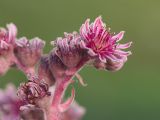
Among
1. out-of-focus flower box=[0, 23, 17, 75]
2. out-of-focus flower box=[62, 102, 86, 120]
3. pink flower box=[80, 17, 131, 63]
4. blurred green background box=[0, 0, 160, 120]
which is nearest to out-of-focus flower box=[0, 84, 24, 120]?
out-of-focus flower box=[0, 23, 17, 75]

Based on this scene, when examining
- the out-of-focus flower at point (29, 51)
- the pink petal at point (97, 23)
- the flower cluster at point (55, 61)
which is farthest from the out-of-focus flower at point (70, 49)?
the out-of-focus flower at point (29, 51)

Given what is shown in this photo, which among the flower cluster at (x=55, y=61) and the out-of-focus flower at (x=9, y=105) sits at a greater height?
the out-of-focus flower at (x=9, y=105)

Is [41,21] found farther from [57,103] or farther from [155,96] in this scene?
[57,103]

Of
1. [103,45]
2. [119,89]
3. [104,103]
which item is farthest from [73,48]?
[119,89]

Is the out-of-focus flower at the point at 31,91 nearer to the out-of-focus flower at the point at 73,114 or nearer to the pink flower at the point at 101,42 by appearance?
the pink flower at the point at 101,42

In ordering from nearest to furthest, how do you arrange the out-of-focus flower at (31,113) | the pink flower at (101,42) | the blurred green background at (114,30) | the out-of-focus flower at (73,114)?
the out-of-focus flower at (31,113)
the pink flower at (101,42)
the out-of-focus flower at (73,114)
the blurred green background at (114,30)

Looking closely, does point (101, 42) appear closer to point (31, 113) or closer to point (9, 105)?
point (31, 113)

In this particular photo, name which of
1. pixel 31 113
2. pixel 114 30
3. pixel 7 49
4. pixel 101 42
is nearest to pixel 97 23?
pixel 101 42
